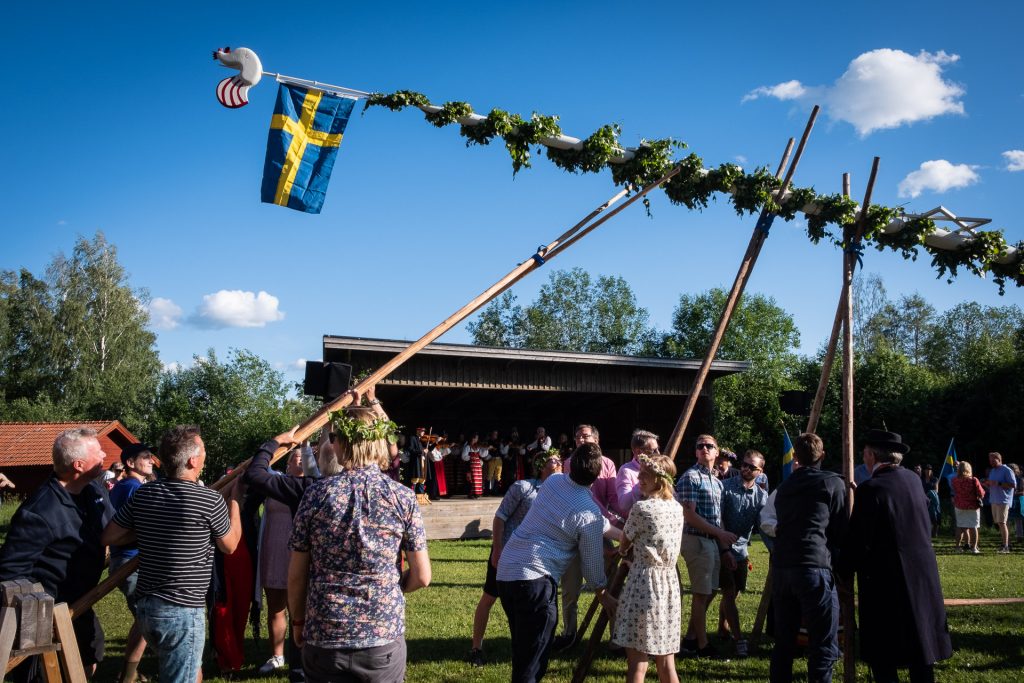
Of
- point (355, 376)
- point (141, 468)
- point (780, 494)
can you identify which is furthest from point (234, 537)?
point (355, 376)

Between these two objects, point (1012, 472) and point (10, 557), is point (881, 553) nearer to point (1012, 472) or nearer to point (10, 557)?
point (10, 557)

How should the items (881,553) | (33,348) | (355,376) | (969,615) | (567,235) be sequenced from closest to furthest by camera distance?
(881,553) → (567,235) → (969,615) → (355,376) → (33,348)

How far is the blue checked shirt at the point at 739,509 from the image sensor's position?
7.14m

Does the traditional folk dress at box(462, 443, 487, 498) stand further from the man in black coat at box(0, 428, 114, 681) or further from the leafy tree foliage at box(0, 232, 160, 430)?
the leafy tree foliage at box(0, 232, 160, 430)

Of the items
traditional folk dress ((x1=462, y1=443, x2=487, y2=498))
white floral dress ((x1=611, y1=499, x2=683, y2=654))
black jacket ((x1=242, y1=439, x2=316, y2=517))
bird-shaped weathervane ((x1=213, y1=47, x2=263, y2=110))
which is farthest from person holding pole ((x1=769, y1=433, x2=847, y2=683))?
traditional folk dress ((x1=462, y1=443, x2=487, y2=498))

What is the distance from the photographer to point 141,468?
6.50 metres

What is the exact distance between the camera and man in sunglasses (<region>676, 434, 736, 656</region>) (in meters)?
6.41

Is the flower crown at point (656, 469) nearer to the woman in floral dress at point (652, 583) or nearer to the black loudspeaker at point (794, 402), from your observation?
the woman in floral dress at point (652, 583)

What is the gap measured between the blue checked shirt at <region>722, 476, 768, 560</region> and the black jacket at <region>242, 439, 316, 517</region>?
422 cm

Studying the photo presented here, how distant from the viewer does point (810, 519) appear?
5.10 meters

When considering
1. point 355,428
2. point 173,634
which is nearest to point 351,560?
point 355,428

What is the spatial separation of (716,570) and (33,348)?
150 ft

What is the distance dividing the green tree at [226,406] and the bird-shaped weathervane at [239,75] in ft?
80.8

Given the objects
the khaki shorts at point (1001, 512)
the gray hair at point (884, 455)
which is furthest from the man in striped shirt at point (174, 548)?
the khaki shorts at point (1001, 512)
